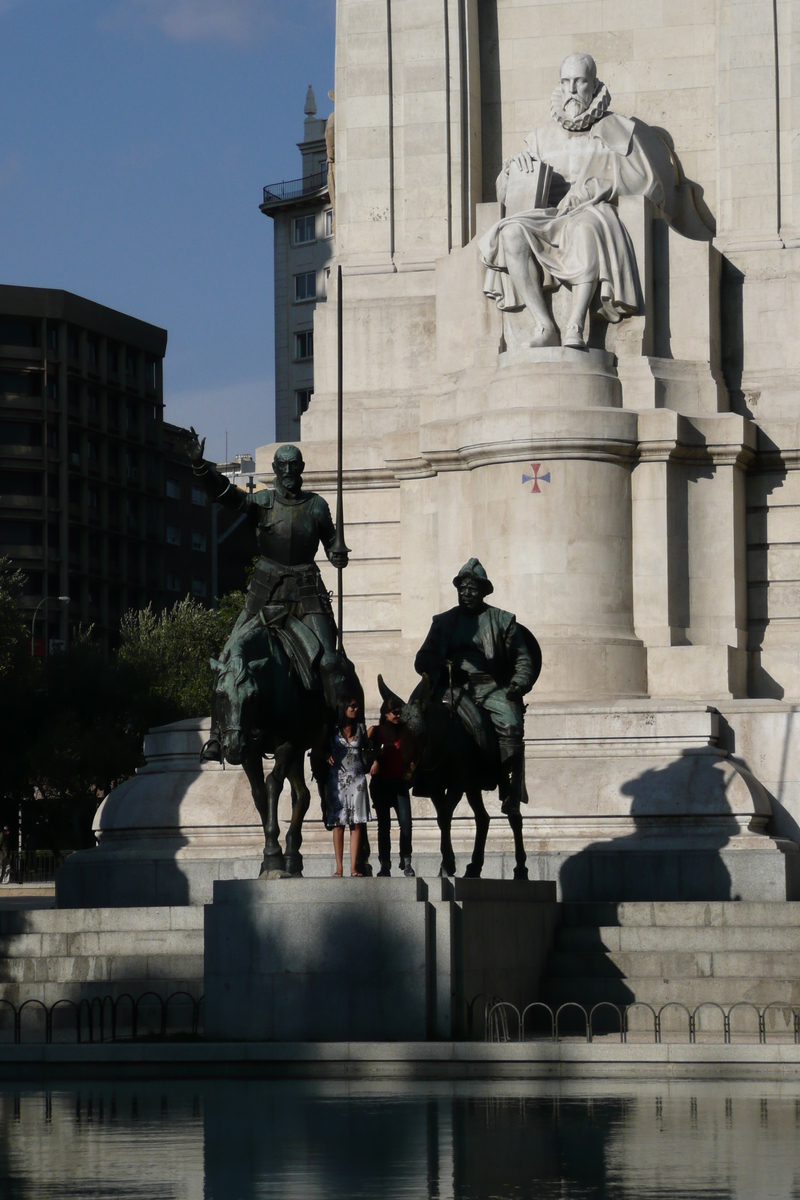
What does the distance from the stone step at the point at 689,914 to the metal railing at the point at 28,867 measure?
143 ft

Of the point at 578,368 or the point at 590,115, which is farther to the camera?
the point at 590,115

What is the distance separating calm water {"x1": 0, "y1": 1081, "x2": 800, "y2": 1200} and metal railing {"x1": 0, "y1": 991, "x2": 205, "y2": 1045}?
2.62 metres

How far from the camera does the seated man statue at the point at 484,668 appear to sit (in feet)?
67.9

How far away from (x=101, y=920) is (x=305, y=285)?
307 feet

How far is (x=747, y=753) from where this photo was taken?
26469 mm

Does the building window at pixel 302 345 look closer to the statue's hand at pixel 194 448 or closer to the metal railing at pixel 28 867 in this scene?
the metal railing at pixel 28 867

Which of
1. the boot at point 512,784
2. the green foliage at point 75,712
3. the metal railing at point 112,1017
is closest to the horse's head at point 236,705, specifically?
the metal railing at point 112,1017

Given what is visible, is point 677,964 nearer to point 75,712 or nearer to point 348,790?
point 348,790

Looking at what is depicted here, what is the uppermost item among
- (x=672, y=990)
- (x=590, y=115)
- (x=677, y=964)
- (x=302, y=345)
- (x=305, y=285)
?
(x=305, y=285)

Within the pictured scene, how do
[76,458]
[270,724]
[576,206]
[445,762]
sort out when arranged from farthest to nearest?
[76,458]
[576,206]
[445,762]
[270,724]

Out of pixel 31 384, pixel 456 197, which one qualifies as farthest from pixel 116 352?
pixel 456 197

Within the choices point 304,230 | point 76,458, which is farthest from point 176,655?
point 304,230

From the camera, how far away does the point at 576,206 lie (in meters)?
30.6

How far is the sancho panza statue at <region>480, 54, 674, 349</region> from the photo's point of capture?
98.5 feet
